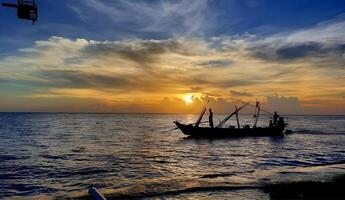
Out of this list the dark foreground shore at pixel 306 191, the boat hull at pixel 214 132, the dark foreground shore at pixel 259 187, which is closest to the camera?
the dark foreground shore at pixel 306 191

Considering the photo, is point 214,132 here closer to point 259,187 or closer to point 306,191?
point 259,187

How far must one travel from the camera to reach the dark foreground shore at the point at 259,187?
15.0 meters

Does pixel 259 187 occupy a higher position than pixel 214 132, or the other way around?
pixel 214 132

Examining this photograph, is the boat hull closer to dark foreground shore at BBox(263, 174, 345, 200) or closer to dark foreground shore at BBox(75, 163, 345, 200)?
dark foreground shore at BBox(75, 163, 345, 200)

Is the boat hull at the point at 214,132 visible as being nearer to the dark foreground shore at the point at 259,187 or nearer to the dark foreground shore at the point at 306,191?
the dark foreground shore at the point at 259,187

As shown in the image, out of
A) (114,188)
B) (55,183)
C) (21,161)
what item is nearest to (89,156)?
(21,161)

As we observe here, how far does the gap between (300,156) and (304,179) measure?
1666 cm

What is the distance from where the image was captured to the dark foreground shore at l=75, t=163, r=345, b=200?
1500cm

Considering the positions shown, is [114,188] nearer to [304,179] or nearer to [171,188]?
[171,188]

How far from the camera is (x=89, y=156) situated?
33.9 meters

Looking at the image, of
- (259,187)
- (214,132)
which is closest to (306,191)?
(259,187)

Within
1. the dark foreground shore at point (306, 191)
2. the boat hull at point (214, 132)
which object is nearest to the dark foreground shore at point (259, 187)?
the dark foreground shore at point (306, 191)

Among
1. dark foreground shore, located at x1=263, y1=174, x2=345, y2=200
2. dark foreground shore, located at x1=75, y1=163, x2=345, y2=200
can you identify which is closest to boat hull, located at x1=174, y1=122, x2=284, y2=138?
dark foreground shore, located at x1=75, y1=163, x2=345, y2=200

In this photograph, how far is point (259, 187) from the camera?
1720 cm
